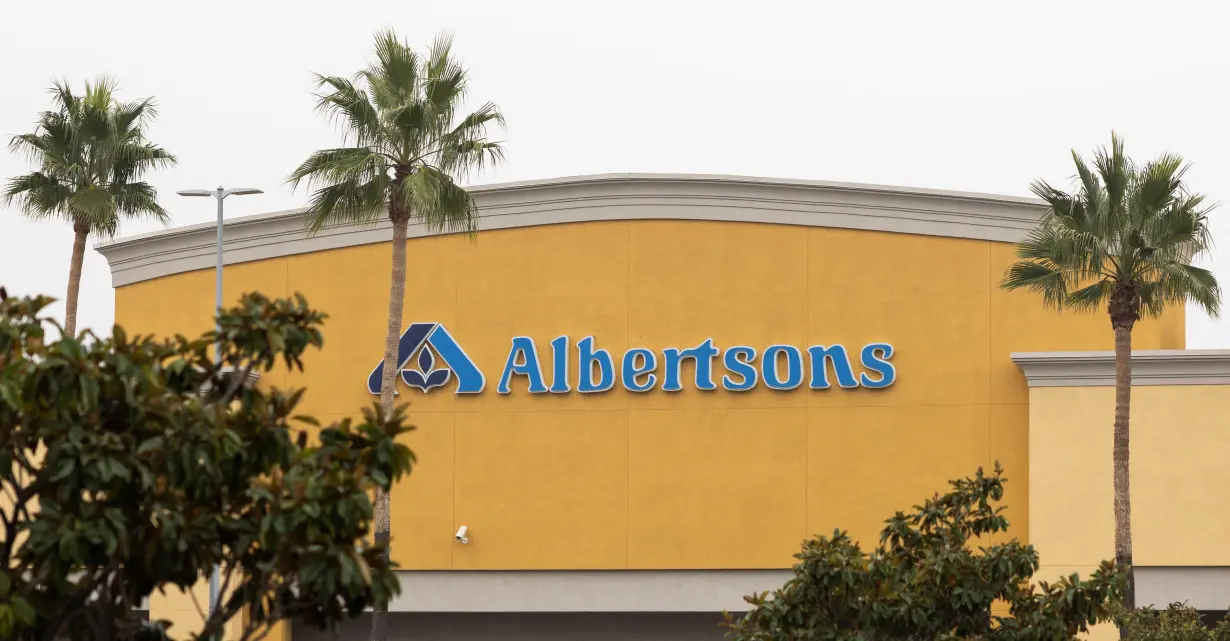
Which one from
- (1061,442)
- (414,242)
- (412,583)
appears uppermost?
(414,242)

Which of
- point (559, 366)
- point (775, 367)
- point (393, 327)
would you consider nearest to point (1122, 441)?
point (775, 367)

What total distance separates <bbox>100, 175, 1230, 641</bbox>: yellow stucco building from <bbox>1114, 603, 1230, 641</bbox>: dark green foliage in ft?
22.8

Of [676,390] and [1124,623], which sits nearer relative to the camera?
[1124,623]

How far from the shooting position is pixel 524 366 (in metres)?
33.0

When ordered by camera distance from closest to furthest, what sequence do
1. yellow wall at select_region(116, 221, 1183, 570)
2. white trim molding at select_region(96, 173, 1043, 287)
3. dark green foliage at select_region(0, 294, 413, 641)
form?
dark green foliage at select_region(0, 294, 413, 641), yellow wall at select_region(116, 221, 1183, 570), white trim molding at select_region(96, 173, 1043, 287)

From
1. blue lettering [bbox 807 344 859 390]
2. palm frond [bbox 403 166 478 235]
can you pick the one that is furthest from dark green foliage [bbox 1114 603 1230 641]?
palm frond [bbox 403 166 478 235]

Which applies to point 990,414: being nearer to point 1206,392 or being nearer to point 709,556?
point 1206,392

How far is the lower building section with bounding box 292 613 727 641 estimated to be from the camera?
109ft

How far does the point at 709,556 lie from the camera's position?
107ft

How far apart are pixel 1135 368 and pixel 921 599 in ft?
50.7

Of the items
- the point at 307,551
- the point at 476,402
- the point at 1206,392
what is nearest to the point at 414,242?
the point at 476,402

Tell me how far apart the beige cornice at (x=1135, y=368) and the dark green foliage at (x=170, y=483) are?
73.1 ft

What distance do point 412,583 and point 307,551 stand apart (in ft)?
75.2

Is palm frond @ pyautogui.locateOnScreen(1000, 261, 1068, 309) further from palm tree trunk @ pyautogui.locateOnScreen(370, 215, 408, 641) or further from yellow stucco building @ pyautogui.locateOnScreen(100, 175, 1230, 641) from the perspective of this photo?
palm tree trunk @ pyautogui.locateOnScreen(370, 215, 408, 641)
